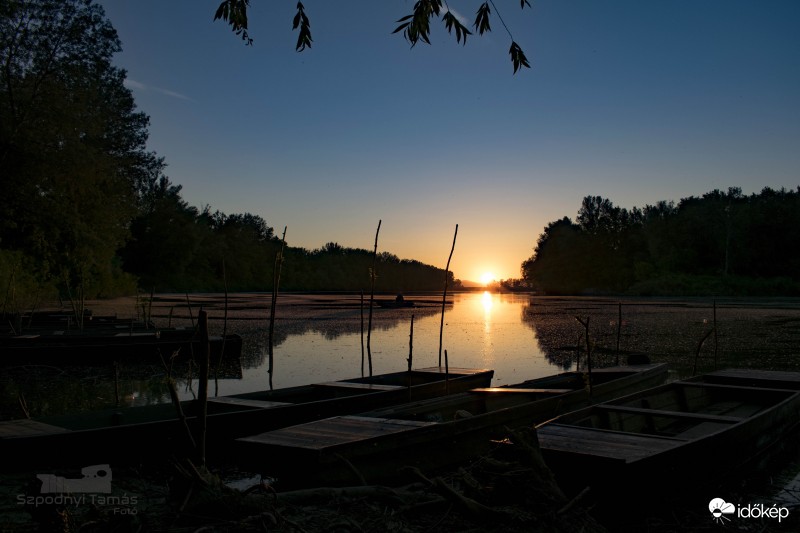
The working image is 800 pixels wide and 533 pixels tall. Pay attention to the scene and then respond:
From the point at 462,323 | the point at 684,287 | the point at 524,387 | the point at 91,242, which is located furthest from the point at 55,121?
the point at 684,287

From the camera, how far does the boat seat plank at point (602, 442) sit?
485cm

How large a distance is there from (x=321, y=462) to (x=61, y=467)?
2.85 m

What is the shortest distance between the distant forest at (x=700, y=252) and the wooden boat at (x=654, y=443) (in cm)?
5713

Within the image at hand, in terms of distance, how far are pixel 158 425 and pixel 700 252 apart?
227 ft

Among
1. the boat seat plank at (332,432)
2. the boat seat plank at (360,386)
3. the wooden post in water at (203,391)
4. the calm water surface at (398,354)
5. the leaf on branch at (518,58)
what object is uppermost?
the leaf on branch at (518,58)

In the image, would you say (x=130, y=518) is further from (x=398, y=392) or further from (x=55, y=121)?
(x=55, y=121)

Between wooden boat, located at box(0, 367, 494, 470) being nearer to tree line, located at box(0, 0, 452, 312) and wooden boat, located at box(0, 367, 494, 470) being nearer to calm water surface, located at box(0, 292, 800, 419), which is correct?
calm water surface, located at box(0, 292, 800, 419)

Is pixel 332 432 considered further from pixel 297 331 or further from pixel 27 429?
pixel 297 331

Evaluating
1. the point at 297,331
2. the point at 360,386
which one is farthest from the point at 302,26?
the point at 297,331

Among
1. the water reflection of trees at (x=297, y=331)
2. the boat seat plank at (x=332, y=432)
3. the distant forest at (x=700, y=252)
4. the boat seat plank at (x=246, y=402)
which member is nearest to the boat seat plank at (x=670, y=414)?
the boat seat plank at (x=332, y=432)

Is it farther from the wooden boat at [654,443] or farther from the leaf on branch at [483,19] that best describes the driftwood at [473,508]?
the leaf on branch at [483,19]

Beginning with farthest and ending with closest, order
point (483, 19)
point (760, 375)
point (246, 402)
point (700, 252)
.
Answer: point (700, 252) → point (760, 375) → point (246, 402) → point (483, 19)

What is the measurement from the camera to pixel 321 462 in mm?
5316

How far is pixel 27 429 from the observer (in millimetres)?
6387
